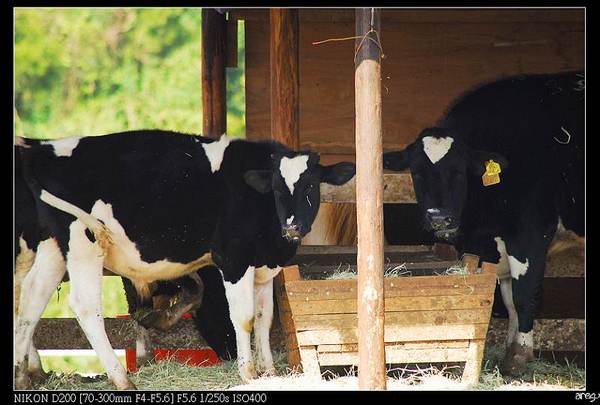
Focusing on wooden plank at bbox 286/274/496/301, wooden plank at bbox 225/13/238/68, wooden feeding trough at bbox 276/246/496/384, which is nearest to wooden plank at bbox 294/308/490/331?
wooden feeding trough at bbox 276/246/496/384

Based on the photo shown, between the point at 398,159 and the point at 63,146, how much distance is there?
294cm

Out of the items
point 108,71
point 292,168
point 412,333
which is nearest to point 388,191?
point 292,168

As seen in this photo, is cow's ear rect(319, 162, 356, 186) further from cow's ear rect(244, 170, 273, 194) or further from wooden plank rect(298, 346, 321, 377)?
wooden plank rect(298, 346, 321, 377)

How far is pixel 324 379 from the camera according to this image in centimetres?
855

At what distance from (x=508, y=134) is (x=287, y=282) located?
2.85m

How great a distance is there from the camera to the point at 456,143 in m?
9.77

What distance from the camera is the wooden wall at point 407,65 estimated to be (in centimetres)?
1208

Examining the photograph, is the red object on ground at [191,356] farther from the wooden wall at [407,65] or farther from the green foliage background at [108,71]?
the green foliage background at [108,71]

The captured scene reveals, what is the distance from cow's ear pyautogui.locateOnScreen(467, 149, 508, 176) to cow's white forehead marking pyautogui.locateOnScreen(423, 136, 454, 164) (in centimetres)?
25

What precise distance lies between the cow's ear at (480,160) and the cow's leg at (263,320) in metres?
2.03

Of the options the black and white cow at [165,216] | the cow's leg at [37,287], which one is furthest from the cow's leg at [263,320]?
the cow's leg at [37,287]
